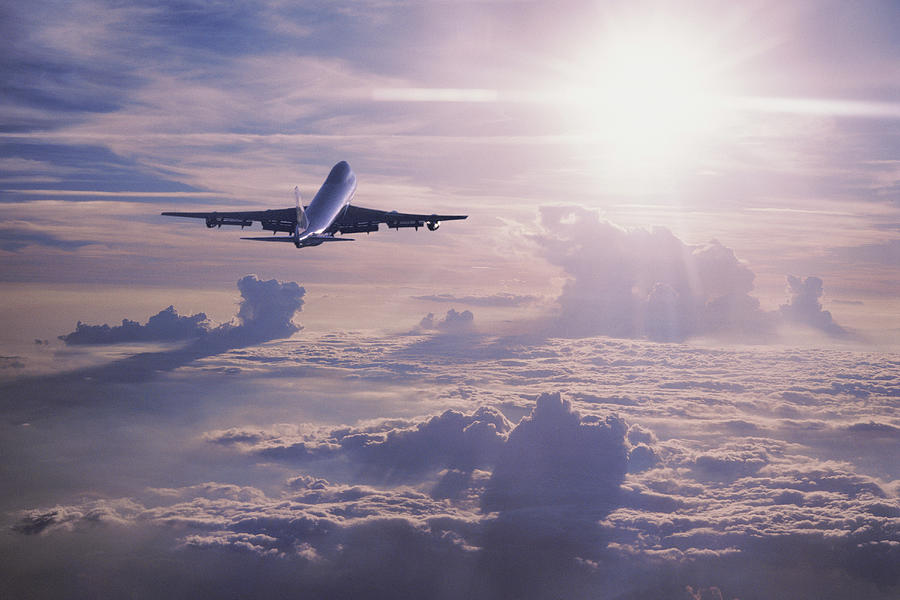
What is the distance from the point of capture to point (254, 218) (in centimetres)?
9344

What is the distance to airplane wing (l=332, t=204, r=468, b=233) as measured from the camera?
91812mm

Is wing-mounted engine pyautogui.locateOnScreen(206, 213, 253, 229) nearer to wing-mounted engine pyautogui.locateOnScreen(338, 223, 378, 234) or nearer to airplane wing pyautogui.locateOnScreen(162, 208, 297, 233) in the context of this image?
airplane wing pyautogui.locateOnScreen(162, 208, 297, 233)

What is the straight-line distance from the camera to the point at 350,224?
104 m

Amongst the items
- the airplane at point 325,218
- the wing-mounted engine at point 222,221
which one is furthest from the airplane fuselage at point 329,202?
the wing-mounted engine at point 222,221

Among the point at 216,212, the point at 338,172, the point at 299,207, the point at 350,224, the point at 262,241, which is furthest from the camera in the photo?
the point at 338,172

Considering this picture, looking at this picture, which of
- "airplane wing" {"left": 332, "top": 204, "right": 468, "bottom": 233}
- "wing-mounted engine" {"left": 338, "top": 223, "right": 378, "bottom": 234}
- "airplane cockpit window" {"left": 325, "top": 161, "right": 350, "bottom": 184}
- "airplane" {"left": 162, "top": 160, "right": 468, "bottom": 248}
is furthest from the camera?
"airplane cockpit window" {"left": 325, "top": 161, "right": 350, "bottom": 184}

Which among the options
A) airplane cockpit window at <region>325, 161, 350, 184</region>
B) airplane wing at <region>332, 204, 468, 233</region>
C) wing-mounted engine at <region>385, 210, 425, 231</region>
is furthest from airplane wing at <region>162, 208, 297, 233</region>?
airplane cockpit window at <region>325, 161, 350, 184</region>

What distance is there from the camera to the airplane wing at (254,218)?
286 feet

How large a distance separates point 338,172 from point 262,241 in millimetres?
59302

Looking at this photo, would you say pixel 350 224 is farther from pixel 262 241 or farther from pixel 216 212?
pixel 262 241

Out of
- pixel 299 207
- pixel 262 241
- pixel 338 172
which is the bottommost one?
pixel 262 241

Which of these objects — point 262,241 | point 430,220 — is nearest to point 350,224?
point 430,220

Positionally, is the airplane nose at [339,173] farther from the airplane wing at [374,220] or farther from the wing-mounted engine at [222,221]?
the wing-mounted engine at [222,221]

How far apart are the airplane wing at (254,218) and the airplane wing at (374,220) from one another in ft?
32.0
